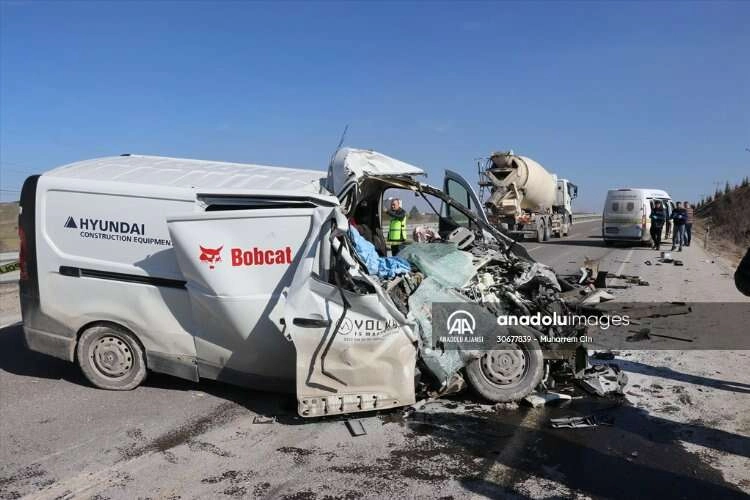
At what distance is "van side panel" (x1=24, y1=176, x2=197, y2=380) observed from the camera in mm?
5070

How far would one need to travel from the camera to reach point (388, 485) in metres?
3.59

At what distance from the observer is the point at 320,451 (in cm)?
408

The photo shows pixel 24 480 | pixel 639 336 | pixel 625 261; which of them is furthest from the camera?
pixel 625 261

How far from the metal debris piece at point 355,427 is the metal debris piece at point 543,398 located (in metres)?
1.48

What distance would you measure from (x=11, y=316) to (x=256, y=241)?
616 cm

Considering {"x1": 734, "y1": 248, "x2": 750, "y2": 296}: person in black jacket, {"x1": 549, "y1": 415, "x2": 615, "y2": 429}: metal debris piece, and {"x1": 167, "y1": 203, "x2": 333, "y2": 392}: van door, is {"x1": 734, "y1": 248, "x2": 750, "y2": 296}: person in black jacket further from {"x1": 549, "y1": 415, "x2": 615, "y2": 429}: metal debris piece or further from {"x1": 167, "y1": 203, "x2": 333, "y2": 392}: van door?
{"x1": 167, "y1": 203, "x2": 333, "y2": 392}: van door

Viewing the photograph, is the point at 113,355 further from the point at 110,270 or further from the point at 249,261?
the point at 249,261

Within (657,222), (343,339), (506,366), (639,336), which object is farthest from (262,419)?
(657,222)

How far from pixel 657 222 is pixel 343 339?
19330 millimetres

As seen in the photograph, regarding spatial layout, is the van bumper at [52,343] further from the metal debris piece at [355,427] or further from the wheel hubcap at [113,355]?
the metal debris piece at [355,427]

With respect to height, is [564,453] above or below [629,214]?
below

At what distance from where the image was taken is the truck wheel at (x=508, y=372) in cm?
492

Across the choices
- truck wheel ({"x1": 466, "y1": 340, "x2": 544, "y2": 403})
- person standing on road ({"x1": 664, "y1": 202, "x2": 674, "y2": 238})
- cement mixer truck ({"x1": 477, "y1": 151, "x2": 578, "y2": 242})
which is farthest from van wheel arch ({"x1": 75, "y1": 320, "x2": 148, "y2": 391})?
→ person standing on road ({"x1": 664, "y1": 202, "x2": 674, "y2": 238})

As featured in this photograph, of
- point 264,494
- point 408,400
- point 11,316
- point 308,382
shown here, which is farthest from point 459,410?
point 11,316
